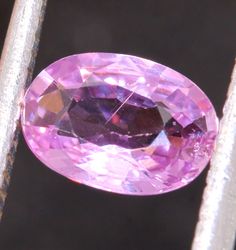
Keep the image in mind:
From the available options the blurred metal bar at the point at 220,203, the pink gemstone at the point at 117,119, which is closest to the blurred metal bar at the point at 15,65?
the pink gemstone at the point at 117,119

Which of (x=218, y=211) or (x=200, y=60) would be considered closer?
(x=218, y=211)

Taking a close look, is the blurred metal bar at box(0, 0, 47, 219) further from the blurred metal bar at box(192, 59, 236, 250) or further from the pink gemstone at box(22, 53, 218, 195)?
the blurred metal bar at box(192, 59, 236, 250)

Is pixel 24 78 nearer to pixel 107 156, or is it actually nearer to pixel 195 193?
pixel 107 156

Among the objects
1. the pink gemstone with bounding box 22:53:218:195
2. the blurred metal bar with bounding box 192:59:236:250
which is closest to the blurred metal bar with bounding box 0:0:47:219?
the pink gemstone with bounding box 22:53:218:195

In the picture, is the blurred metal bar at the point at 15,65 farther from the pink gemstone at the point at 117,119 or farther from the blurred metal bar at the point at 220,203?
the blurred metal bar at the point at 220,203

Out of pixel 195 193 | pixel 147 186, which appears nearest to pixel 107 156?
pixel 147 186
